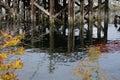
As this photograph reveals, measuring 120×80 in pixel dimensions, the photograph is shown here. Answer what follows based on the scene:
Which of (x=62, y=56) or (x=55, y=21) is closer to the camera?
(x=62, y=56)

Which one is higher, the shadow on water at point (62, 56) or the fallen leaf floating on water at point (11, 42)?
the fallen leaf floating on water at point (11, 42)

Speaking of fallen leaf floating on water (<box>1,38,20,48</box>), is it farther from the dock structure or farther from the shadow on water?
the dock structure

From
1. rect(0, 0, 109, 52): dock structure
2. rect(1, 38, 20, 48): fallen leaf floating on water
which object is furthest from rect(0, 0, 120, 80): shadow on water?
rect(1, 38, 20, 48): fallen leaf floating on water

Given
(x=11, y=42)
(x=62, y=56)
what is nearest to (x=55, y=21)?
(x=62, y=56)

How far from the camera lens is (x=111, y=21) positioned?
37.9 meters

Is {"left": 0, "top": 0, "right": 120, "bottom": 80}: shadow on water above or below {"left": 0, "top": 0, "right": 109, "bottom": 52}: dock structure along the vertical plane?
below

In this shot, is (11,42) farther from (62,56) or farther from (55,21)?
(55,21)

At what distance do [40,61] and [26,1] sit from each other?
16650mm

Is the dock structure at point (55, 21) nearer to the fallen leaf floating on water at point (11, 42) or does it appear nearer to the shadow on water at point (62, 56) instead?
the shadow on water at point (62, 56)

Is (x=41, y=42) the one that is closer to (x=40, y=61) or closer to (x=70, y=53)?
(x=70, y=53)

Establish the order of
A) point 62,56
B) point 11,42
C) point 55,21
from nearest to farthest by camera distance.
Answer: point 11,42 < point 62,56 < point 55,21

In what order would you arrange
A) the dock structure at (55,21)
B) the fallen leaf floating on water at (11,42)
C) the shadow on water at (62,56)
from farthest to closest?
1. the dock structure at (55,21)
2. the shadow on water at (62,56)
3. the fallen leaf floating on water at (11,42)

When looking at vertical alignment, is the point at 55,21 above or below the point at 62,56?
above

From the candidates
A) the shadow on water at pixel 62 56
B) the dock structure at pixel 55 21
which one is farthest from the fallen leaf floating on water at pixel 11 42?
the dock structure at pixel 55 21
